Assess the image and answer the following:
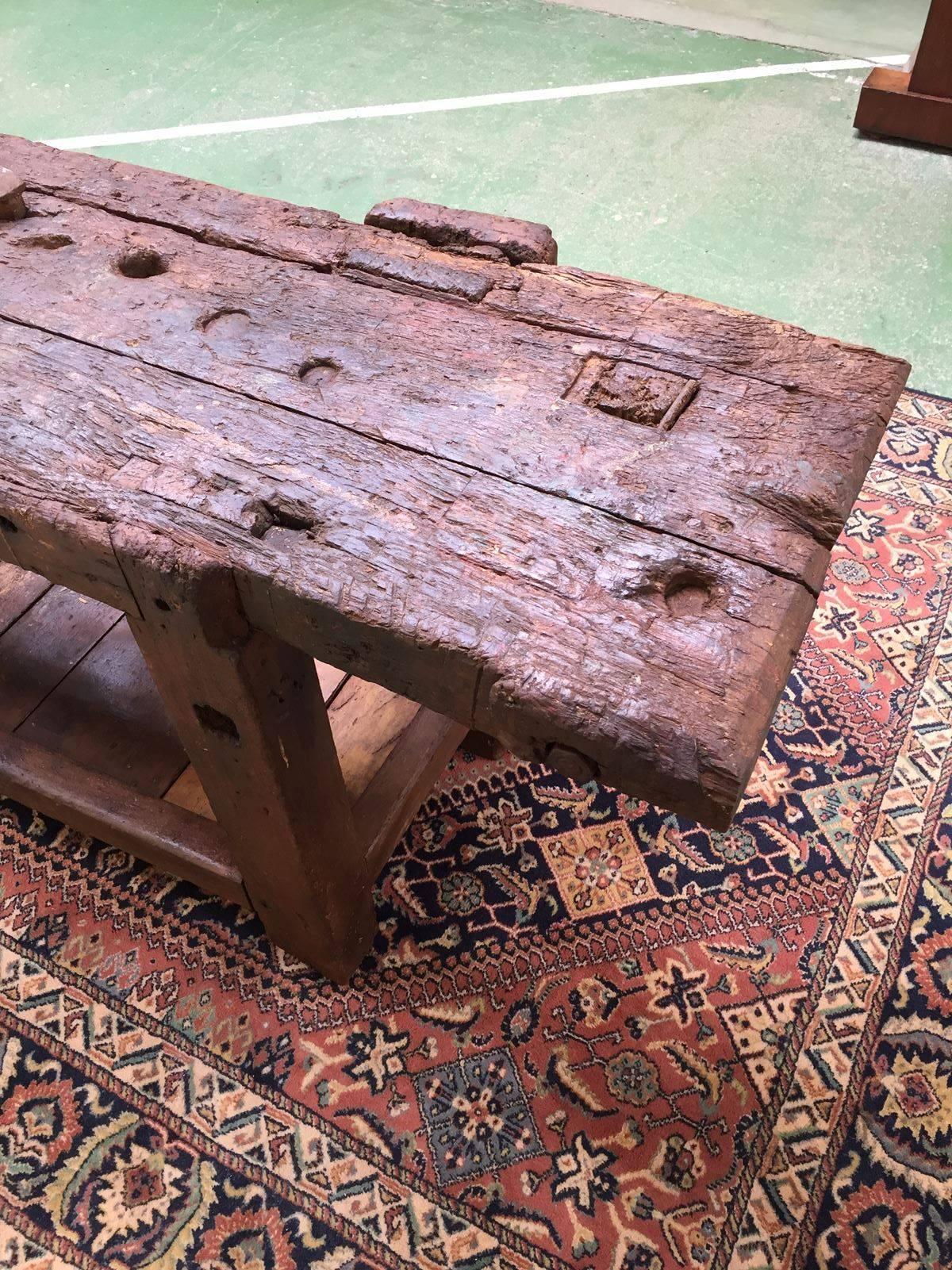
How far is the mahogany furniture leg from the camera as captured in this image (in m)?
3.62

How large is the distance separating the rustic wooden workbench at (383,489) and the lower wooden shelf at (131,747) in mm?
17

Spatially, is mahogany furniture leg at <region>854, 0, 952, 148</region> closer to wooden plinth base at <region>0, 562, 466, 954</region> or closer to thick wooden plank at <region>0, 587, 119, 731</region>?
wooden plinth base at <region>0, 562, 466, 954</region>

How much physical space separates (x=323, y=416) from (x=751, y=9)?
4.60 m

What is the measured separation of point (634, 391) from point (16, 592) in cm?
155

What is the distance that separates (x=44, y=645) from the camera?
7.02ft

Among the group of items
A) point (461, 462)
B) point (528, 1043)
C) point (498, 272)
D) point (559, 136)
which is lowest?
point (528, 1043)

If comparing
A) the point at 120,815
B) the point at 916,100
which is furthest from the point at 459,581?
the point at 916,100

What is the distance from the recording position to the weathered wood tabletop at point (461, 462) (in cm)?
108

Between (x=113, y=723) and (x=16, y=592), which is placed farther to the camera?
(x=16, y=592)

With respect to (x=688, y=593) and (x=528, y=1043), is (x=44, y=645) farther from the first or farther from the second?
(x=688, y=593)

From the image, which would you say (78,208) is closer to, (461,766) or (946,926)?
(461,766)

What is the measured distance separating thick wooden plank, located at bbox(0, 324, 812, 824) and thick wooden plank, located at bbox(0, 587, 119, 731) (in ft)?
2.79

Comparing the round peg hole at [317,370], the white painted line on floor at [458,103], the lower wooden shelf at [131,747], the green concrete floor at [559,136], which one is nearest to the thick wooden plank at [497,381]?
the round peg hole at [317,370]

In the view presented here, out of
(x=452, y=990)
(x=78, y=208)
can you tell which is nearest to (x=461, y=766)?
(x=452, y=990)
